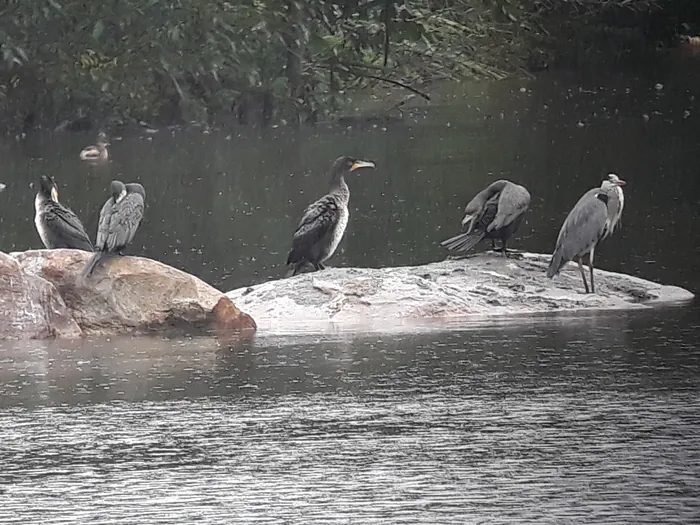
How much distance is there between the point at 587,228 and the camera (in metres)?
13.0

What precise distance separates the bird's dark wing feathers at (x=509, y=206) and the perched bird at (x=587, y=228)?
17.1 inches

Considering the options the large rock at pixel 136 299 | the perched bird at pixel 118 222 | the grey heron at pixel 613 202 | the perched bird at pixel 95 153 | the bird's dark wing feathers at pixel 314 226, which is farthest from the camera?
the perched bird at pixel 95 153

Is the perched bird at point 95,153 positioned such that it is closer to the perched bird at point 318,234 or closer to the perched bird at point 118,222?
the perched bird at point 318,234

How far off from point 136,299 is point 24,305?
0.78 metres

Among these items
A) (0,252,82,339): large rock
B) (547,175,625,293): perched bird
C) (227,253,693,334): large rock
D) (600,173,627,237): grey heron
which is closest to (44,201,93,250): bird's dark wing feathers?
(227,253,693,334): large rock

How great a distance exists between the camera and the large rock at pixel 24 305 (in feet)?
37.1

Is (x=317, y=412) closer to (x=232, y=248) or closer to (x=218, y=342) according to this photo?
(x=218, y=342)

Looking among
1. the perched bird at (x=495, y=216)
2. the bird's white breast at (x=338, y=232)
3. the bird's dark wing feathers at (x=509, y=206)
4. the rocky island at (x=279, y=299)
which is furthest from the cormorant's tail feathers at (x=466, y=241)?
the bird's white breast at (x=338, y=232)

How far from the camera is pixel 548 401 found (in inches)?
328

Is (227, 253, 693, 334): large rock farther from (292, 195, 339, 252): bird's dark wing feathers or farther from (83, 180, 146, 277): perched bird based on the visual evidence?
(292, 195, 339, 252): bird's dark wing feathers

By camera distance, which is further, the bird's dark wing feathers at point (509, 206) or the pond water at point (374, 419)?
the bird's dark wing feathers at point (509, 206)

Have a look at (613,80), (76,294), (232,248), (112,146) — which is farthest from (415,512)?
(613,80)

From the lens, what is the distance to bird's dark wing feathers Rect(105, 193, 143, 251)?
11977mm

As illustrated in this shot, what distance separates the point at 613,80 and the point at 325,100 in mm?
13727
